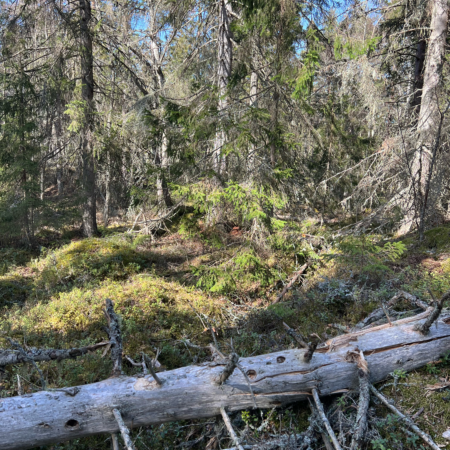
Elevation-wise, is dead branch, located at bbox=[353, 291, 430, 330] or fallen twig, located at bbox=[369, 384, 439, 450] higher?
dead branch, located at bbox=[353, 291, 430, 330]

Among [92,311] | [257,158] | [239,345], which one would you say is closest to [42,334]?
[92,311]

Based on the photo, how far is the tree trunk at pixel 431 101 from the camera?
7.70 meters

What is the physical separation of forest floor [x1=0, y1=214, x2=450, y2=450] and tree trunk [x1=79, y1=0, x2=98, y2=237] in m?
2.83

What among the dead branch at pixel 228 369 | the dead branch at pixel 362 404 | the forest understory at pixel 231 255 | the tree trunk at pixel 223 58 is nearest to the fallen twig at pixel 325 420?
the forest understory at pixel 231 255

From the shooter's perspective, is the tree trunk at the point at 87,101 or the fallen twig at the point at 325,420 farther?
the tree trunk at the point at 87,101

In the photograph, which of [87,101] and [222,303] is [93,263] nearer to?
[222,303]

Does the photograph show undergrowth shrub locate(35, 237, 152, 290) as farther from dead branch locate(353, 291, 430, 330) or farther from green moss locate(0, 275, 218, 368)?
dead branch locate(353, 291, 430, 330)

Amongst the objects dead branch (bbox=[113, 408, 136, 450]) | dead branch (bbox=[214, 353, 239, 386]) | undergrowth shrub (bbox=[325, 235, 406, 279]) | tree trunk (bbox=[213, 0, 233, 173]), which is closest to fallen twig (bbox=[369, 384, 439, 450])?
dead branch (bbox=[214, 353, 239, 386])

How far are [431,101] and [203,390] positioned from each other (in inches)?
330

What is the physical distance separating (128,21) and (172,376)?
12359mm

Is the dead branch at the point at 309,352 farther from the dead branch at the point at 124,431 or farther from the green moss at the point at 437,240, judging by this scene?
the green moss at the point at 437,240

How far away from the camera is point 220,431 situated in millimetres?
3084

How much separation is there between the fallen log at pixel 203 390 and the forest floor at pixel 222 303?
0.18m

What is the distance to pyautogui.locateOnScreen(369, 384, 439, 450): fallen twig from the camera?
8.38ft
